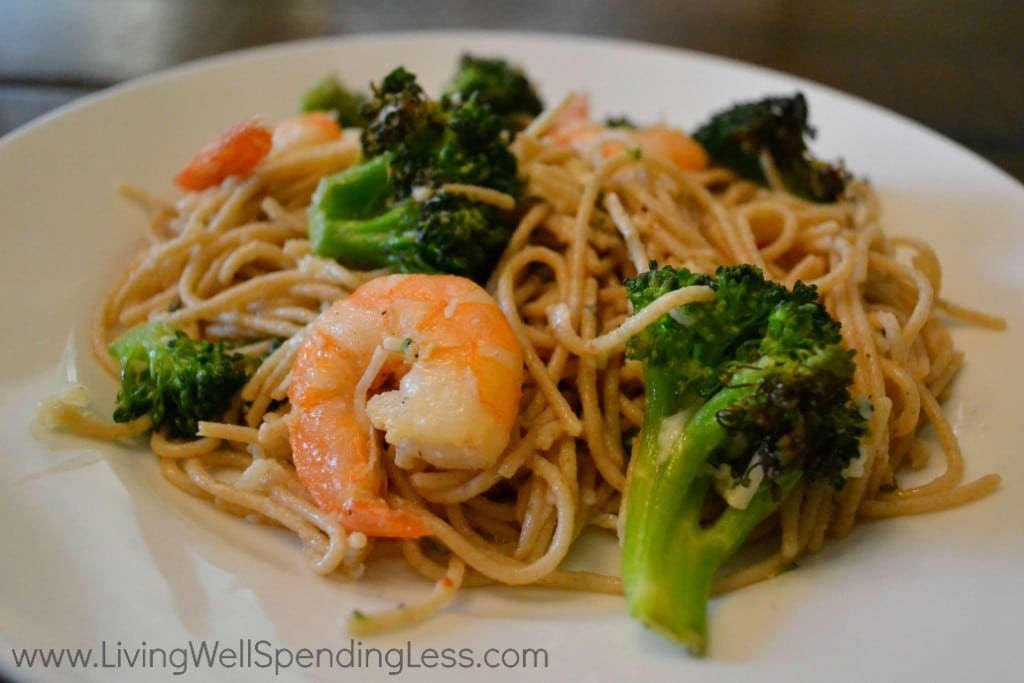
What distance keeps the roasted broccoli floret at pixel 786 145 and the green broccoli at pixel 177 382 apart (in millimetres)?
2483

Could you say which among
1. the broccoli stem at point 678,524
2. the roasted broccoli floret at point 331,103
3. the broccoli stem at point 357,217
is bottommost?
the broccoli stem at point 678,524

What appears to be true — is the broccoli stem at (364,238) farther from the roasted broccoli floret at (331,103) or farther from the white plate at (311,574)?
the roasted broccoli floret at (331,103)

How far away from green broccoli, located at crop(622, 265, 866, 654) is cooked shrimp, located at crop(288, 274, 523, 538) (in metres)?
0.45

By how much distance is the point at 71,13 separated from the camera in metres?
6.20

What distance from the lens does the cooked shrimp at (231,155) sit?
11.2ft

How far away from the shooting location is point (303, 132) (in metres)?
3.70

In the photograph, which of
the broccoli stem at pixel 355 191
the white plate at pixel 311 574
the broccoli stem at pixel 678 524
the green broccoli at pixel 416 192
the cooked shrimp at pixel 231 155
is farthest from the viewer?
the cooked shrimp at pixel 231 155

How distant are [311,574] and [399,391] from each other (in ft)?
1.92

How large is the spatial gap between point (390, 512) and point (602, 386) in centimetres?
92

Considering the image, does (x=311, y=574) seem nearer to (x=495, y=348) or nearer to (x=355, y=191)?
(x=495, y=348)

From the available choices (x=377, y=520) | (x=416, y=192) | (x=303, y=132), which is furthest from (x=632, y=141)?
(x=377, y=520)

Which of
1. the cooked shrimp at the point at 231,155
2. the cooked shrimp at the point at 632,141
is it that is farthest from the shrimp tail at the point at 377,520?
the cooked shrimp at the point at 632,141

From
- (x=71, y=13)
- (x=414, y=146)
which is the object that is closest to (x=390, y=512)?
(x=414, y=146)

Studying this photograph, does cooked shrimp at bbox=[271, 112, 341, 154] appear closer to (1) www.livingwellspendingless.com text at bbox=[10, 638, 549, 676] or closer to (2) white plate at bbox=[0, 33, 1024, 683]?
(2) white plate at bbox=[0, 33, 1024, 683]
